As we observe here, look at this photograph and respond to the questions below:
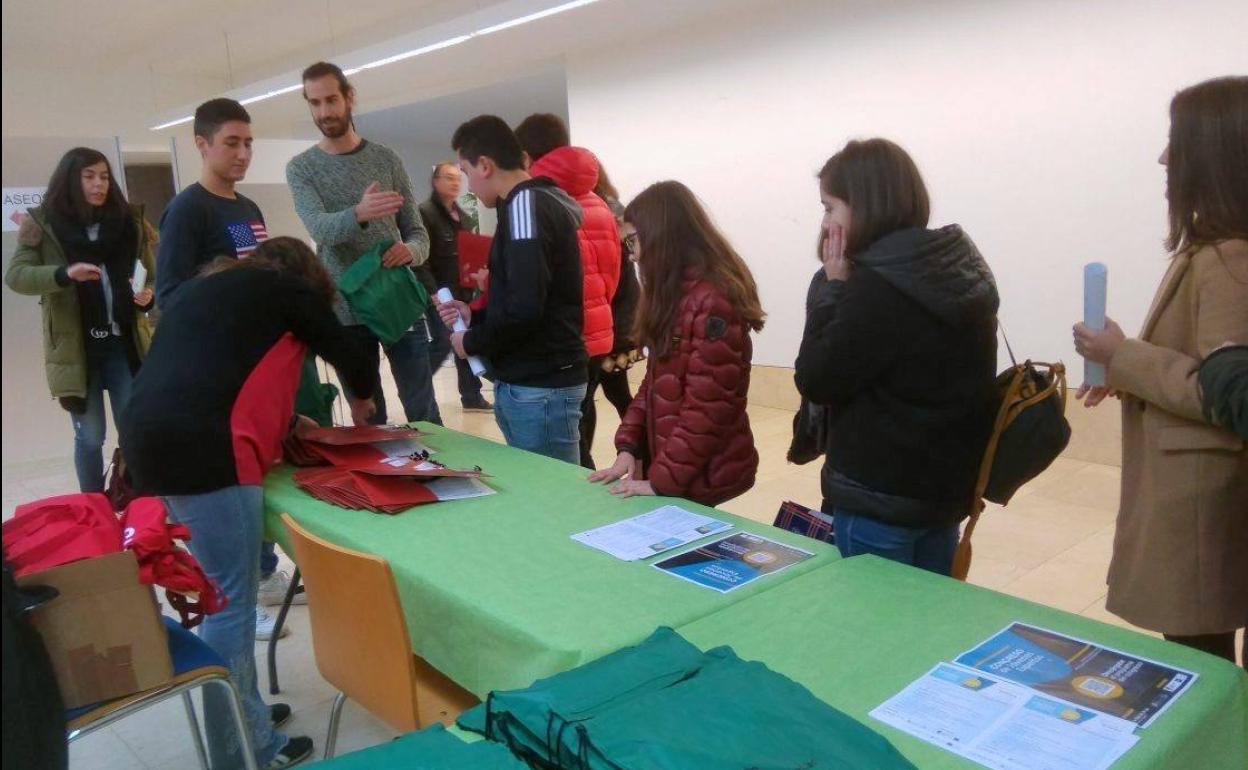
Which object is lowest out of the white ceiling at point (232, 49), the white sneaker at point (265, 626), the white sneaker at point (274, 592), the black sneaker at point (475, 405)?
the white sneaker at point (265, 626)

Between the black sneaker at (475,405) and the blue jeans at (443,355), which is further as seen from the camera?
the black sneaker at (475,405)

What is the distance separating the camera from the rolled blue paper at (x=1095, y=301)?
1543mm

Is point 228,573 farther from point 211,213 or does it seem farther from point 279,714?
point 211,213

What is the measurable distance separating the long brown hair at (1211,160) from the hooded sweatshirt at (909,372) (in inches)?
13.6

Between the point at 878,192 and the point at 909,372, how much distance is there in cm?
35

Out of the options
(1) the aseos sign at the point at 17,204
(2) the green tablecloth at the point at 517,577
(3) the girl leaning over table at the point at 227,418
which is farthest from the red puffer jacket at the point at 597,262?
(1) the aseos sign at the point at 17,204

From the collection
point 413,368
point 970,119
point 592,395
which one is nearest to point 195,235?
point 413,368

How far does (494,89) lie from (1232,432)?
24.8 feet

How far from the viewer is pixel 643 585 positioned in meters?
1.50

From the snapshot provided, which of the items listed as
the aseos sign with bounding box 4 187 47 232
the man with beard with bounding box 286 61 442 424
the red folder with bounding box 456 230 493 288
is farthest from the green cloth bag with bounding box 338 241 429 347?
the aseos sign with bounding box 4 187 47 232

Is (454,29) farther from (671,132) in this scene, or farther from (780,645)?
(780,645)

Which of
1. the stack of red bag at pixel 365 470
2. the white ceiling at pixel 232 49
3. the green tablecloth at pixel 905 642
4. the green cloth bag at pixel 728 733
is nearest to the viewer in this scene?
the green cloth bag at pixel 728 733

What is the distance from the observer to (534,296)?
234cm

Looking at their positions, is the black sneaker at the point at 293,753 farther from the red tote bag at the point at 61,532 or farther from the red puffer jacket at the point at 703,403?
the red puffer jacket at the point at 703,403
